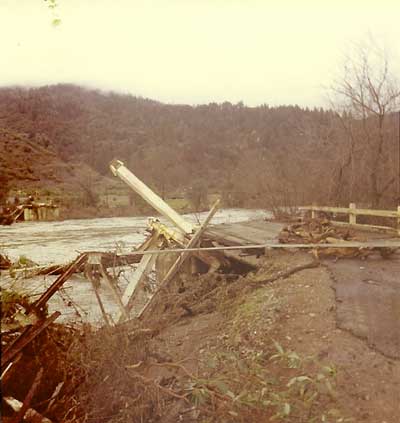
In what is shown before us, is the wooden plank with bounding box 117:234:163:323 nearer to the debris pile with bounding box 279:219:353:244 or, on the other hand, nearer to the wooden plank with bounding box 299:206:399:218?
the debris pile with bounding box 279:219:353:244

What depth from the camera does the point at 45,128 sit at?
4.05 meters

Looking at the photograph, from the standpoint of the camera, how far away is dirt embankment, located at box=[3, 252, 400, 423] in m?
3.60

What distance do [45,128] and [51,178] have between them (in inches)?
29.1

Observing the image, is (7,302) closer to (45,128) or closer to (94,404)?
(94,404)

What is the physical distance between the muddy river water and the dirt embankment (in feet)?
2.24

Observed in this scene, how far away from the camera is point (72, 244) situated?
8562 mm

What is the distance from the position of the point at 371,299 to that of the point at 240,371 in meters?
2.11

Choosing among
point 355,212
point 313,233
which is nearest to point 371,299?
point 313,233

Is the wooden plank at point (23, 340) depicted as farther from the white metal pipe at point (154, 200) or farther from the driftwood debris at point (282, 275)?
the white metal pipe at point (154, 200)

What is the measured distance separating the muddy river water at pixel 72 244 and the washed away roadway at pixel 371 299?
8.69 ft

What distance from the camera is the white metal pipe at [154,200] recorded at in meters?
8.84

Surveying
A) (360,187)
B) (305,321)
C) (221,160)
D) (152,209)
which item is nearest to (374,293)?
(305,321)

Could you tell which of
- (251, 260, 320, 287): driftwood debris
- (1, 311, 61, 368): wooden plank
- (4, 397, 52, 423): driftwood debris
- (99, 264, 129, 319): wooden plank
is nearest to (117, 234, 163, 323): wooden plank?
(99, 264, 129, 319): wooden plank

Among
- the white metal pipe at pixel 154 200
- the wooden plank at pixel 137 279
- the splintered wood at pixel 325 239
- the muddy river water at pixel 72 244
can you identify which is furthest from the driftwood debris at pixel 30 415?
the white metal pipe at pixel 154 200
